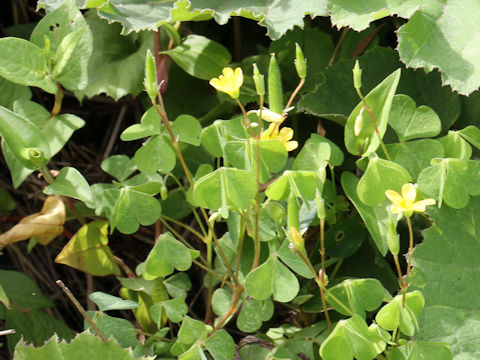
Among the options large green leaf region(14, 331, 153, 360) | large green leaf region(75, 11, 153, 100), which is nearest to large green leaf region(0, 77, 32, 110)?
large green leaf region(75, 11, 153, 100)

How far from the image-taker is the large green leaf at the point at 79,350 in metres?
1.25

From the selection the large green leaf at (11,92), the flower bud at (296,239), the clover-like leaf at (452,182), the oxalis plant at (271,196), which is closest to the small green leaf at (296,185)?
the oxalis plant at (271,196)

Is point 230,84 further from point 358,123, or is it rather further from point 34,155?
point 34,155

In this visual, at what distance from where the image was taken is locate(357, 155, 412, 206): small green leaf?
128 cm

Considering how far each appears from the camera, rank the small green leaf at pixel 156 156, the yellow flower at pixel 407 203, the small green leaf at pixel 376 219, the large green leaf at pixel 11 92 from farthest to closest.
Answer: the large green leaf at pixel 11 92
the small green leaf at pixel 156 156
the small green leaf at pixel 376 219
the yellow flower at pixel 407 203

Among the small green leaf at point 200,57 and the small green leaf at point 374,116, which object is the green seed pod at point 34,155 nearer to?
the small green leaf at point 200,57

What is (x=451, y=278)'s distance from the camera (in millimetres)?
1342

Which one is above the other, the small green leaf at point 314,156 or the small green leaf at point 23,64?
the small green leaf at point 23,64

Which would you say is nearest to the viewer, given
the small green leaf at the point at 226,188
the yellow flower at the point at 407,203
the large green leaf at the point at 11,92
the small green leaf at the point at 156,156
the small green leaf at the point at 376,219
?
the yellow flower at the point at 407,203

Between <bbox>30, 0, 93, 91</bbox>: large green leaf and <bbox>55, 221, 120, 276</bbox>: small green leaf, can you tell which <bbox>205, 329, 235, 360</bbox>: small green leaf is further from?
<bbox>30, 0, 93, 91</bbox>: large green leaf

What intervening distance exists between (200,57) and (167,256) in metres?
0.62

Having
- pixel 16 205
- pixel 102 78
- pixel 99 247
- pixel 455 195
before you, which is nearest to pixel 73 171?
pixel 99 247

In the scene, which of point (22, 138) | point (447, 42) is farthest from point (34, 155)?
point (447, 42)

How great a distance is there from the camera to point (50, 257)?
1851 mm
